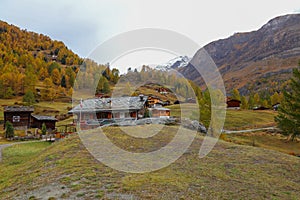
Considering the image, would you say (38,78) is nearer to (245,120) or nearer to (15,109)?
(15,109)

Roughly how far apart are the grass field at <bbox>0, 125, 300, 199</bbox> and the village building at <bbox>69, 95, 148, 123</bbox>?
2399cm

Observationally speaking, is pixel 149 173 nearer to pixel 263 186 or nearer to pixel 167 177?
pixel 167 177

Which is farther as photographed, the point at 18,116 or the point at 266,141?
the point at 18,116

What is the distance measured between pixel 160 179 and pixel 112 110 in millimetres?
32775

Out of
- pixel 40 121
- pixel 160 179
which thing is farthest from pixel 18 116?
pixel 160 179

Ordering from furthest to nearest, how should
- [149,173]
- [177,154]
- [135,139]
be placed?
[135,139] < [177,154] < [149,173]

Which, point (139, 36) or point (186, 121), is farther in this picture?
point (186, 121)

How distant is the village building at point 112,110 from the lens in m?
44.2

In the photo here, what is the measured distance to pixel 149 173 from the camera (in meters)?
14.4

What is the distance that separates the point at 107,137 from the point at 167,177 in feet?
42.3

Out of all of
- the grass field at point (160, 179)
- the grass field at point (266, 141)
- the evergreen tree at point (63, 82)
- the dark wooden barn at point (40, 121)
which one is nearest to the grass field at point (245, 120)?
the grass field at point (266, 141)

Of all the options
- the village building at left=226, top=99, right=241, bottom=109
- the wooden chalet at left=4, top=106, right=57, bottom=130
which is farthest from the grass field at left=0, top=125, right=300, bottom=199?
the village building at left=226, top=99, right=241, bottom=109

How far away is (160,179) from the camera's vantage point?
43.0 feet

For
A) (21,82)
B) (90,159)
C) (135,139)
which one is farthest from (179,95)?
(90,159)
